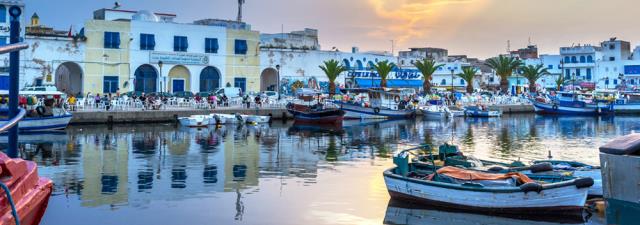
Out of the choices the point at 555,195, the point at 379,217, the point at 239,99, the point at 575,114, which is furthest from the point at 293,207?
the point at 575,114

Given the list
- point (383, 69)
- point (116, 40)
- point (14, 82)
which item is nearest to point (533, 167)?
point (14, 82)

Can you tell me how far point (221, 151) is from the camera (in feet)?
87.8

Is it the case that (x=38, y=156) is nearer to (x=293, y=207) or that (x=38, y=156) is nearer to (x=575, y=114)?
(x=293, y=207)

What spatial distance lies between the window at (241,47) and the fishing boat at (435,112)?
17528 millimetres

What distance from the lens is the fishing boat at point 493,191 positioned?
44.0ft

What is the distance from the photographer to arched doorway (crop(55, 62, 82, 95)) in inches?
2026

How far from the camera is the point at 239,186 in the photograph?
17688 mm

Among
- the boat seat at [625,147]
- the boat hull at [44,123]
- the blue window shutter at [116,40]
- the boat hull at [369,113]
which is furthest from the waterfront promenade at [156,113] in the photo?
the boat seat at [625,147]

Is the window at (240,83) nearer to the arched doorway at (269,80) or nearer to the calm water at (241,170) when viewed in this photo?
the arched doorway at (269,80)

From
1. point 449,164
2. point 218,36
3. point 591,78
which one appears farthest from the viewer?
point 591,78

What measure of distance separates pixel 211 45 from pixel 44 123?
21173 millimetres

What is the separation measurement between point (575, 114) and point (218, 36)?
38.8m

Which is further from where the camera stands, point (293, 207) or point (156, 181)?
point (156, 181)

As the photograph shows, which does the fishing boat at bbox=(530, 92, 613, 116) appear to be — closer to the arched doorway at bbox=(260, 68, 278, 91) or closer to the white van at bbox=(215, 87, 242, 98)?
the arched doorway at bbox=(260, 68, 278, 91)
